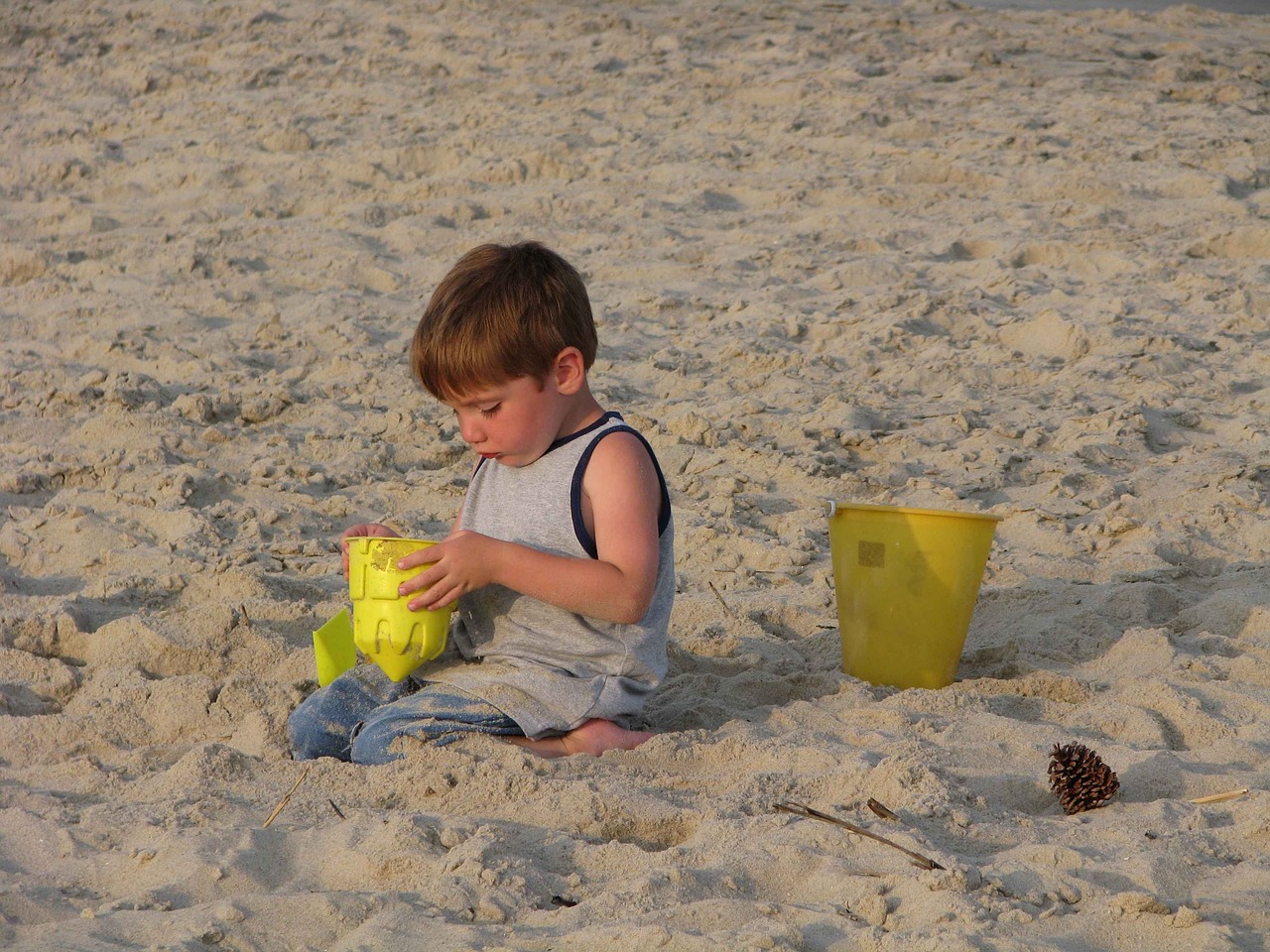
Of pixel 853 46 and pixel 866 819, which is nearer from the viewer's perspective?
pixel 866 819

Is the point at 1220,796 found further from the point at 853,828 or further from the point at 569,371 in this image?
→ the point at 569,371

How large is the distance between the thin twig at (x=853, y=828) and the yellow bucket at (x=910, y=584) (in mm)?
787

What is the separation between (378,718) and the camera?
2.26 metres

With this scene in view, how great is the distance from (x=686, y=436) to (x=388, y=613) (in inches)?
72.0

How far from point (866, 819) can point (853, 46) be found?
19.4ft

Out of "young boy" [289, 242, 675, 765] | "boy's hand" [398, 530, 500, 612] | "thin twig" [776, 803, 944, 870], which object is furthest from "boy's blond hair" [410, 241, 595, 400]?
"thin twig" [776, 803, 944, 870]

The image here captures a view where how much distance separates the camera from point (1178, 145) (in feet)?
18.9

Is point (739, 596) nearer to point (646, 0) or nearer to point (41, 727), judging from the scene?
point (41, 727)

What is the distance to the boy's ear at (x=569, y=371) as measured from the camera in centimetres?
227

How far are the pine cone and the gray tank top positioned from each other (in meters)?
0.71

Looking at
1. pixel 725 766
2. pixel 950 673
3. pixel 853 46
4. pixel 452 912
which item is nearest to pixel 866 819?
pixel 725 766

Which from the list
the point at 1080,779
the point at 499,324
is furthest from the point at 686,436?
the point at 1080,779

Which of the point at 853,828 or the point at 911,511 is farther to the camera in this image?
the point at 911,511

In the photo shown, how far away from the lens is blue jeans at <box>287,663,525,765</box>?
2.22 meters
